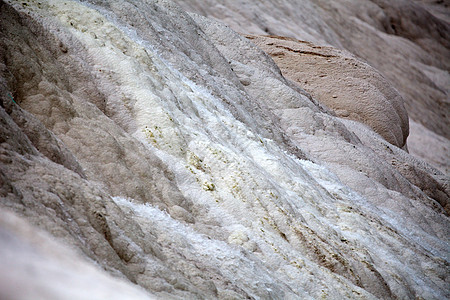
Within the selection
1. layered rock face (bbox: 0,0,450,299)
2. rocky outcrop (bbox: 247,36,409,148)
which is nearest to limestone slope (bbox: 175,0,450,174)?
rocky outcrop (bbox: 247,36,409,148)

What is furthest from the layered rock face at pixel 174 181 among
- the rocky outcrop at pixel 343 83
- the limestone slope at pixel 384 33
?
the limestone slope at pixel 384 33

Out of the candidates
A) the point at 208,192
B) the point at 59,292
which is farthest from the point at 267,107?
the point at 59,292

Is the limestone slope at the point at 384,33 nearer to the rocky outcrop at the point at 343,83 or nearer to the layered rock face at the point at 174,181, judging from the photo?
the rocky outcrop at the point at 343,83

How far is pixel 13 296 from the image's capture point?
9.43ft

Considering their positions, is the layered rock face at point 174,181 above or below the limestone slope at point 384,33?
above

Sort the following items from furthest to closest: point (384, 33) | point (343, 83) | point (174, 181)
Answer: point (384, 33) → point (343, 83) → point (174, 181)

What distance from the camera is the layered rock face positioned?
4.55 meters

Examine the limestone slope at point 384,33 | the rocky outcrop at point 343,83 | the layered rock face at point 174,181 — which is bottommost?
the limestone slope at point 384,33

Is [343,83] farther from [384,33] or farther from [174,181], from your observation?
[384,33]

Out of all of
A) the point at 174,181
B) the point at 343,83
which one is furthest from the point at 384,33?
the point at 174,181

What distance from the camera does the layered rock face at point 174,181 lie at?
455cm

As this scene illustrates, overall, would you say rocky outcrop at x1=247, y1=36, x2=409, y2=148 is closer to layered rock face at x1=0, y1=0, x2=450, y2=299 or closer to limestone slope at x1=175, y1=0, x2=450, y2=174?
layered rock face at x1=0, y1=0, x2=450, y2=299

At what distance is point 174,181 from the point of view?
→ 7312mm

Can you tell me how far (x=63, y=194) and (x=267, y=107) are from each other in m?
9.41
